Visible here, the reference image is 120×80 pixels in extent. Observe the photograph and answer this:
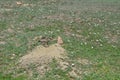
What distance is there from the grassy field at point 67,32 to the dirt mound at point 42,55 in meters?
0.31

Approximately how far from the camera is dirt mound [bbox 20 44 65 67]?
483 inches

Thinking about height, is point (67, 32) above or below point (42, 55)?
below

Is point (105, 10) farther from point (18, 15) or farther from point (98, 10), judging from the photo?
point (18, 15)

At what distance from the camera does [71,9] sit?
67.8 feet

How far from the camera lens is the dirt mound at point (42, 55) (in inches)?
483

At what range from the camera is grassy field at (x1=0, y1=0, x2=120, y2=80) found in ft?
40.0

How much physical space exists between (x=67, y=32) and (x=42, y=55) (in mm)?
3422

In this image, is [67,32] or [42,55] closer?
[42,55]

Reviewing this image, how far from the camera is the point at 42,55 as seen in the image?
12469 millimetres

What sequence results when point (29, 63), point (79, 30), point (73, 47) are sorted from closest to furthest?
1. point (29, 63)
2. point (73, 47)
3. point (79, 30)

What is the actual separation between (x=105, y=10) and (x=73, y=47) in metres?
7.55

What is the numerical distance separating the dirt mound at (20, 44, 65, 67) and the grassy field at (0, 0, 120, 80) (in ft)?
1.02

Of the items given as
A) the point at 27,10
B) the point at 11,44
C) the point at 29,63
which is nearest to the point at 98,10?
the point at 27,10

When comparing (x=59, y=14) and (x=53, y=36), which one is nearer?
(x=53, y=36)
